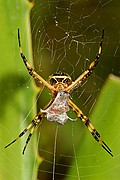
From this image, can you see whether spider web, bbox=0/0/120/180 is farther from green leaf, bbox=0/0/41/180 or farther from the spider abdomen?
green leaf, bbox=0/0/41/180

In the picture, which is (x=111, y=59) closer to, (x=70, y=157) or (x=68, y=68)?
(x=68, y=68)

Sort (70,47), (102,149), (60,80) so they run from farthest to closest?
1. (70,47)
2. (60,80)
3. (102,149)

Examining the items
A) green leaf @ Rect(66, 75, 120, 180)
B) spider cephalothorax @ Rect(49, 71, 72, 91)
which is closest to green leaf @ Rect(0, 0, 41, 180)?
green leaf @ Rect(66, 75, 120, 180)

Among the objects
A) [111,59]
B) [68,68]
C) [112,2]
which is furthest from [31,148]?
[112,2]

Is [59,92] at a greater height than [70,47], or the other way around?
[70,47]

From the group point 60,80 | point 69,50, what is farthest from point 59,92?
point 69,50

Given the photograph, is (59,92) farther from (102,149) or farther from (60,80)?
(102,149)
